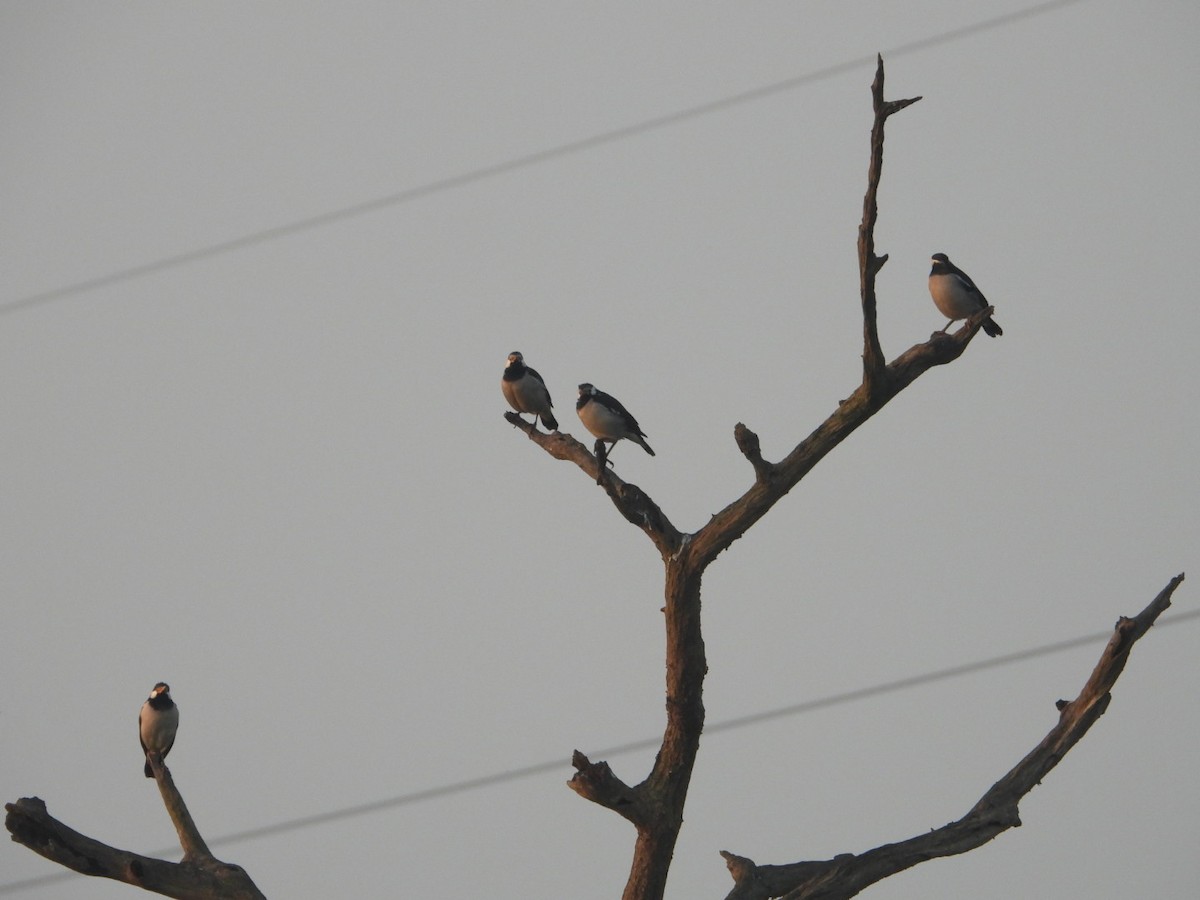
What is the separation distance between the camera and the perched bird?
829 centimetres

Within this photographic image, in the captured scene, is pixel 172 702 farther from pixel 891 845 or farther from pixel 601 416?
pixel 891 845

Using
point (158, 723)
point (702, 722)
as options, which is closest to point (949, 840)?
point (702, 722)

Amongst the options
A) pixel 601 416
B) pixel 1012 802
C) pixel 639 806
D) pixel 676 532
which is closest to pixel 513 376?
pixel 601 416

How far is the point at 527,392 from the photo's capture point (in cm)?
849

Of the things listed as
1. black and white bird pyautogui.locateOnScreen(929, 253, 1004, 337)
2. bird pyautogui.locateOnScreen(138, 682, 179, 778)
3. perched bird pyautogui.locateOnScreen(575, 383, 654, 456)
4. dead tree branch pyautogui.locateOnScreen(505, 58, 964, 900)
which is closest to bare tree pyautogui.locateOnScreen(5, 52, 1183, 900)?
dead tree branch pyautogui.locateOnScreen(505, 58, 964, 900)

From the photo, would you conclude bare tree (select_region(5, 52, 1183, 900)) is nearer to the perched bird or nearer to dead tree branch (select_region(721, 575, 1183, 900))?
dead tree branch (select_region(721, 575, 1183, 900))

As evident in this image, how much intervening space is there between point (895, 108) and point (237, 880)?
4186mm

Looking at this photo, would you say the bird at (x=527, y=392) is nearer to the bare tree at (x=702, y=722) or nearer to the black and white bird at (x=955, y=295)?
the bare tree at (x=702, y=722)

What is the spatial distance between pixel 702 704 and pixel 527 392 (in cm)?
284

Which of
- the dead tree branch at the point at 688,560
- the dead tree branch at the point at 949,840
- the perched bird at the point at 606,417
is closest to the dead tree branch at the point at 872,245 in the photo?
the dead tree branch at the point at 688,560

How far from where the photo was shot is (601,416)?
8.29m

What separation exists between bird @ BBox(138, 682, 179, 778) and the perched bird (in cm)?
309

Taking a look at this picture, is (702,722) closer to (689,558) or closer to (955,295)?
(689,558)

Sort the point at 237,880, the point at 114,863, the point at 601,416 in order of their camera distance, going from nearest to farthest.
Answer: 1. the point at 114,863
2. the point at 237,880
3. the point at 601,416
